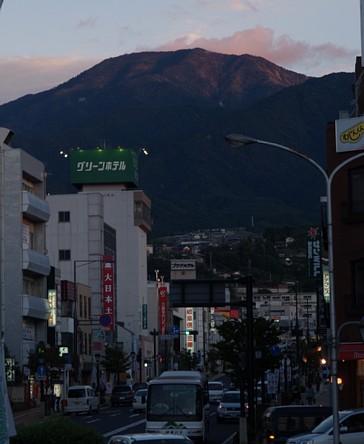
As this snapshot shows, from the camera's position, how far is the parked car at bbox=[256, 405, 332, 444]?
119 ft

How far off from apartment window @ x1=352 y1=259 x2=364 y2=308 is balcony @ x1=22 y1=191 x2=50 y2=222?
4736 cm

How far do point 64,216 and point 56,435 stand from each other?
11970 centimetres

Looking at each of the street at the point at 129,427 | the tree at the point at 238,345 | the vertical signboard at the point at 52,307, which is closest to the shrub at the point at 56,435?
the street at the point at 129,427

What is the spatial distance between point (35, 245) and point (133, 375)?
55655 millimetres

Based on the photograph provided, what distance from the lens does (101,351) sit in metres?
125

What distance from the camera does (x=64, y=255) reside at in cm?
14425

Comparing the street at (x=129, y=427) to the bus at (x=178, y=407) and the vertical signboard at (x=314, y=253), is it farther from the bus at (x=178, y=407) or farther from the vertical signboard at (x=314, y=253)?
the vertical signboard at (x=314, y=253)

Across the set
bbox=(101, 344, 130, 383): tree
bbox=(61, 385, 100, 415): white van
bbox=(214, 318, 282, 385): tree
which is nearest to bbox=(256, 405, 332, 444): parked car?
bbox=(214, 318, 282, 385): tree

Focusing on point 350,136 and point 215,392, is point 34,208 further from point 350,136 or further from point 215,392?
point 350,136

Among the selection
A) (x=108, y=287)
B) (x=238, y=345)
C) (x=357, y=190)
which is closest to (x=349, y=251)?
(x=357, y=190)

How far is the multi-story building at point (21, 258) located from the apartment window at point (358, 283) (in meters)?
43.0

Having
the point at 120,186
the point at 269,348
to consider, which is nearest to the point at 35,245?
the point at 269,348

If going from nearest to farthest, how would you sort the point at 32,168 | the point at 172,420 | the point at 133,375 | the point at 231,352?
1. the point at 172,420
2. the point at 231,352
3. the point at 32,168
4. the point at 133,375

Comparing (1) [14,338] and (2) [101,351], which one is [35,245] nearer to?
(1) [14,338]
